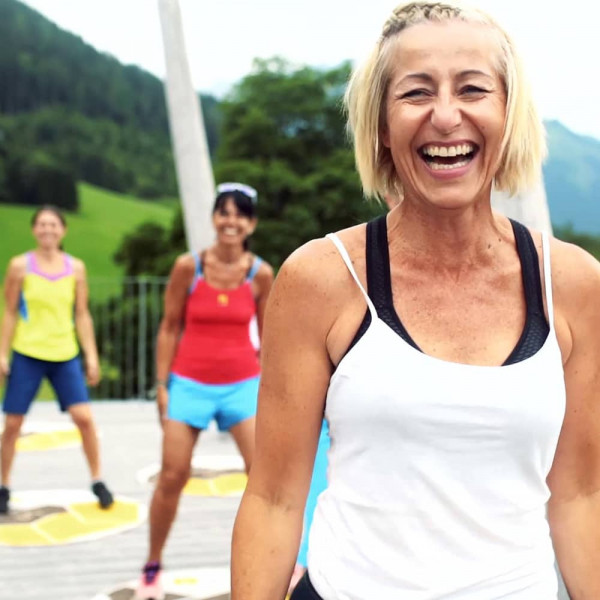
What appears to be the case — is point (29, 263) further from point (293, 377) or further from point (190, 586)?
point (293, 377)

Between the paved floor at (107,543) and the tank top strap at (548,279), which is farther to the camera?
the paved floor at (107,543)

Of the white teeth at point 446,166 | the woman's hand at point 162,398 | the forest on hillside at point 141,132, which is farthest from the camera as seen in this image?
the forest on hillside at point 141,132

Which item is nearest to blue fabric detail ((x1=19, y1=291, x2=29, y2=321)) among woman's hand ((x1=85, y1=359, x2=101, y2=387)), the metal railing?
woman's hand ((x1=85, y1=359, x2=101, y2=387))

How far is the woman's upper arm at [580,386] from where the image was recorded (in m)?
1.70

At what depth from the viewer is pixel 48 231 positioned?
266 inches

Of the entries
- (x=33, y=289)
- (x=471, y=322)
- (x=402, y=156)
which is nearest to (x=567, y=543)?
(x=471, y=322)

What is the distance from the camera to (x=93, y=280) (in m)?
14.0

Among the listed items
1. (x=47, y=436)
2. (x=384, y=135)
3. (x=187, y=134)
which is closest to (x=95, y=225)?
(x=187, y=134)

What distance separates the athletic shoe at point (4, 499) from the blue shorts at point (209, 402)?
6.89 ft

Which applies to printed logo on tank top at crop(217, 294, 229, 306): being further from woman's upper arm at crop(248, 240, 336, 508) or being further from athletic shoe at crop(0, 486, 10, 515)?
woman's upper arm at crop(248, 240, 336, 508)

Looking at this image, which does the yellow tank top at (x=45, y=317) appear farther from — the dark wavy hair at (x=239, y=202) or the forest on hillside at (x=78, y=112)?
the forest on hillside at (x=78, y=112)

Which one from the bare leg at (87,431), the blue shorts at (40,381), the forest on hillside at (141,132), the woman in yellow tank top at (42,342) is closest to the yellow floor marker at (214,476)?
the bare leg at (87,431)

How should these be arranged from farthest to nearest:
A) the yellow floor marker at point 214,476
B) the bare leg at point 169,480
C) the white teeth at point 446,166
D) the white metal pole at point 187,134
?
the white metal pole at point 187,134 → the yellow floor marker at point 214,476 → the bare leg at point 169,480 → the white teeth at point 446,166

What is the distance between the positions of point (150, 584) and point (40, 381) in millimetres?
2184
